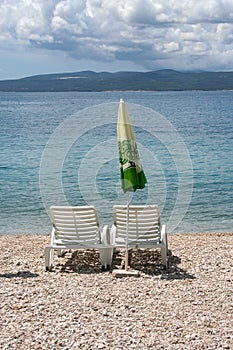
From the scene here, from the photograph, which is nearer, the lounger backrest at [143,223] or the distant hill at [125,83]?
the lounger backrest at [143,223]

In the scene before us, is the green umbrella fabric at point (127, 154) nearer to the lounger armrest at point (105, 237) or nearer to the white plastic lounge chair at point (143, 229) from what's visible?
the white plastic lounge chair at point (143, 229)

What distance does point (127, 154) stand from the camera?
8953mm

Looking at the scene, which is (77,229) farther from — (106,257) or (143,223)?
(143,223)

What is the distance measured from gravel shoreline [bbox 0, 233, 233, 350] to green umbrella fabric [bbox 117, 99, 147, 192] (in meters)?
1.50

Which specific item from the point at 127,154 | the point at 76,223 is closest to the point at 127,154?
the point at 127,154

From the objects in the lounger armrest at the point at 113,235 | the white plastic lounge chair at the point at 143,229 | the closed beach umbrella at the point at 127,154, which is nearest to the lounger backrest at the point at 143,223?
the white plastic lounge chair at the point at 143,229

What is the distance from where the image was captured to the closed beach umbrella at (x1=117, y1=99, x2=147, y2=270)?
29.1 feet

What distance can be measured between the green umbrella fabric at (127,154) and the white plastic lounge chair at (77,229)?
3.24 feet

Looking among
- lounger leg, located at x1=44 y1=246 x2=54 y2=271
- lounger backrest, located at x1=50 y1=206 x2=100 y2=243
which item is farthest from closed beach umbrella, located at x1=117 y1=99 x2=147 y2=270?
lounger leg, located at x1=44 y1=246 x2=54 y2=271

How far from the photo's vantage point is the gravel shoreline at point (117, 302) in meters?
6.23

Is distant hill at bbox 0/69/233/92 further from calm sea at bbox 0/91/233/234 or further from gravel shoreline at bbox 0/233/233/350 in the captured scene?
gravel shoreline at bbox 0/233/233/350

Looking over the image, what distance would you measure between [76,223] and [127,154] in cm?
164

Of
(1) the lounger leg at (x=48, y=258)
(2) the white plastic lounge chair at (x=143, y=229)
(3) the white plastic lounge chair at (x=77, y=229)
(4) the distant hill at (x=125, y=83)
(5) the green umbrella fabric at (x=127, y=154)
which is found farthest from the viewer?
(4) the distant hill at (x=125, y=83)

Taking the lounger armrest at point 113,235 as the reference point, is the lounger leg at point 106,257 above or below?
below
